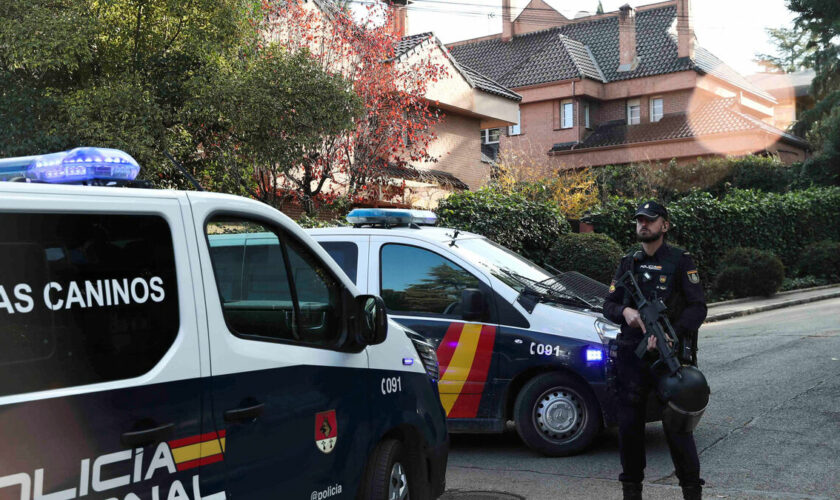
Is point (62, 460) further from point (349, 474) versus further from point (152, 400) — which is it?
point (349, 474)

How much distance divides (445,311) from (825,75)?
37.0 metres

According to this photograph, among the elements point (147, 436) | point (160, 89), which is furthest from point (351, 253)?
point (160, 89)

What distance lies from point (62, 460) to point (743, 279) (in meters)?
21.8

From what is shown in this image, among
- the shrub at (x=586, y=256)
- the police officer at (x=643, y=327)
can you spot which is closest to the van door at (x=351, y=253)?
the police officer at (x=643, y=327)

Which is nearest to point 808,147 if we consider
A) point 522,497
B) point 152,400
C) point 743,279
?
point 743,279

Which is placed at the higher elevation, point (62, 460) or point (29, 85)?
point (29, 85)

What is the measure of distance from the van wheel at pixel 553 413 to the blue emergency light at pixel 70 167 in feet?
15.2

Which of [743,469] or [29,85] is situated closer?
[743,469]

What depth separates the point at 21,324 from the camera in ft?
8.91

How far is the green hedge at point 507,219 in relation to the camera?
53.9 feet

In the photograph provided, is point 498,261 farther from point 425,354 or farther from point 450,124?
point 450,124

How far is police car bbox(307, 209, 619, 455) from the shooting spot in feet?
23.8

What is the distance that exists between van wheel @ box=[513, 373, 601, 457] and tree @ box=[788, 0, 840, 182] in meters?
27.1

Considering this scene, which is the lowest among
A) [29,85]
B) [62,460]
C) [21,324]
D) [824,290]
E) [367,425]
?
[824,290]
